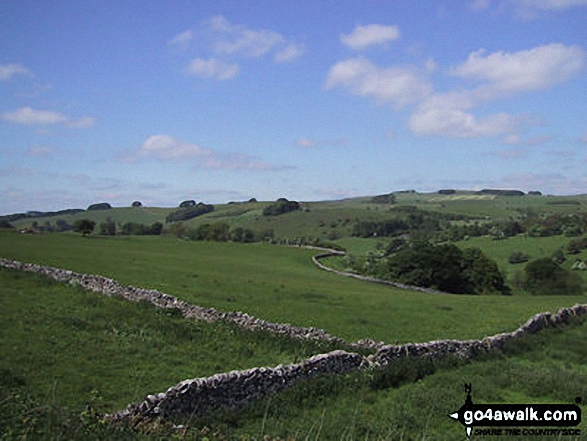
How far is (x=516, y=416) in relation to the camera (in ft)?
42.0

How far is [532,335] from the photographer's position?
23.3 meters

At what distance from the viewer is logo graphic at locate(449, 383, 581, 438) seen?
12.1 metres

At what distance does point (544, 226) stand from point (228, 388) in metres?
133

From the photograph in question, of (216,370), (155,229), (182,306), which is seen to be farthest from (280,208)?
(216,370)

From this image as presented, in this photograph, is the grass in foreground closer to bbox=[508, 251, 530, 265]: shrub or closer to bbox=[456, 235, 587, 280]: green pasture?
bbox=[456, 235, 587, 280]: green pasture

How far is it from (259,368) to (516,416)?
257 inches

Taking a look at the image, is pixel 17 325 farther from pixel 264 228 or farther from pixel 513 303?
pixel 264 228

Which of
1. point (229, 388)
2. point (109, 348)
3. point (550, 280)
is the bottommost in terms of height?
point (550, 280)

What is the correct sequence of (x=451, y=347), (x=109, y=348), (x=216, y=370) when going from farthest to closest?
(x=451, y=347)
(x=109, y=348)
(x=216, y=370)

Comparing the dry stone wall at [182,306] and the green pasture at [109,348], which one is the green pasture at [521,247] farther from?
the green pasture at [109,348]

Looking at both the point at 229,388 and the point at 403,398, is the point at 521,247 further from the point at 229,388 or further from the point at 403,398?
the point at 229,388

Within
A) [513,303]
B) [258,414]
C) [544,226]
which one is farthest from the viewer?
[544,226]

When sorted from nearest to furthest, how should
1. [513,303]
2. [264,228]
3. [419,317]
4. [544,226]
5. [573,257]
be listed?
1. [419,317]
2. [513,303]
3. [573,257]
4. [544,226]
5. [264,228]

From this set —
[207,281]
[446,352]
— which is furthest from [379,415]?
[207,281]
